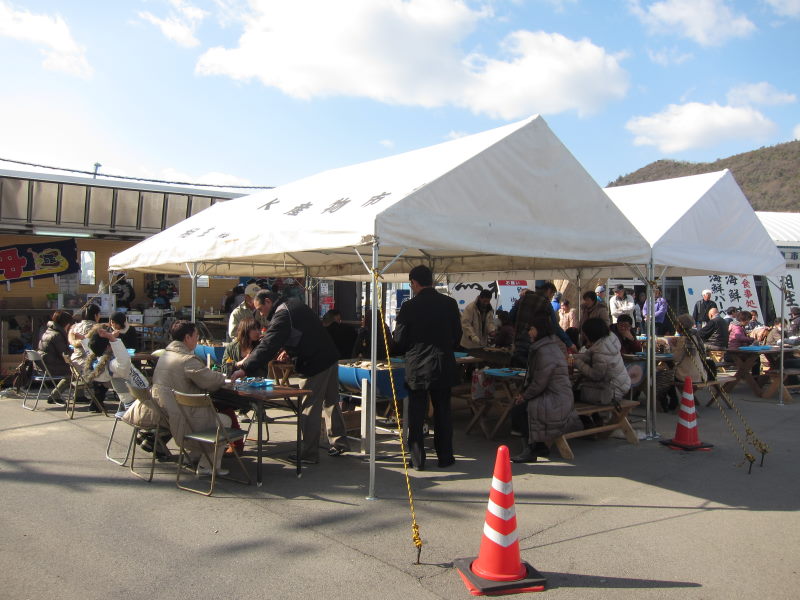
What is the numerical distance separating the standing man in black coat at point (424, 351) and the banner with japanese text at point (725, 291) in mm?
14442

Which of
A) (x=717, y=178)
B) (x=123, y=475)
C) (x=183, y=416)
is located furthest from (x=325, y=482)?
(x=717, y=178)

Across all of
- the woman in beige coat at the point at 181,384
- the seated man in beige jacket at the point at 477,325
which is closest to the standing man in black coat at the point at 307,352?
the woman in beige coat at the point at 181,384

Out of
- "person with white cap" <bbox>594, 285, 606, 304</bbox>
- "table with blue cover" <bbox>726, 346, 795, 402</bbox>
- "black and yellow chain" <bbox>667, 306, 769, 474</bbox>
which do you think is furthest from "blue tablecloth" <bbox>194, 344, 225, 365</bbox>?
"person with white cap" <bbox>594, 285, 606, 304</bbox>

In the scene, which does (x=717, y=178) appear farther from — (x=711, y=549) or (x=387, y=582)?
(x=387, y=582)

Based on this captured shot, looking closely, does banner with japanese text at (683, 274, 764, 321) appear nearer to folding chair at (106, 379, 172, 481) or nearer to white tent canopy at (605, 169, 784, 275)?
white tent canopy at (605, 169, 784, 275)

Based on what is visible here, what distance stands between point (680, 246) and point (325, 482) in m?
5.01

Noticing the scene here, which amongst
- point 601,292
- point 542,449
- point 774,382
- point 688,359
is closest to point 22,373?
point 542,449

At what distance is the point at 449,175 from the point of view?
5.44 meters

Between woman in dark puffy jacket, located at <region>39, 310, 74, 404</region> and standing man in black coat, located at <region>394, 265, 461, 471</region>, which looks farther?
woman in dark puffy jacket, located at <region>39, 310, 74, 404</region>

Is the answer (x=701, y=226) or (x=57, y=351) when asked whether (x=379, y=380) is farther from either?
(x=57, y=351)

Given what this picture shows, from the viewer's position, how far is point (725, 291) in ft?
60.2

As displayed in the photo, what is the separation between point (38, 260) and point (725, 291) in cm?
1736

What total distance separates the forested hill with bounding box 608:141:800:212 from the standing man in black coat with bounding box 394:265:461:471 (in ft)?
171

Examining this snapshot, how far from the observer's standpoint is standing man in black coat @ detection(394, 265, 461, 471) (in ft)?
18.6
